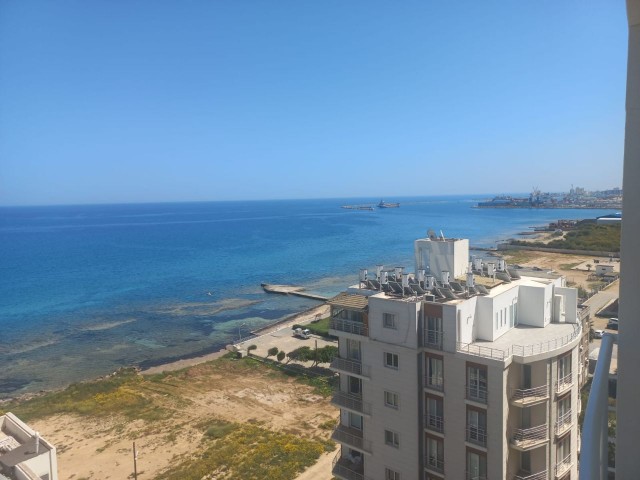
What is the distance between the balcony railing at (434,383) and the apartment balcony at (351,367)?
2.28 m

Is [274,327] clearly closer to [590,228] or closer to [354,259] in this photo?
[354,259]

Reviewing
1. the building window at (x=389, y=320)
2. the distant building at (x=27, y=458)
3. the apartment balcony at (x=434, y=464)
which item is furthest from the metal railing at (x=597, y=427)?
the distant building at (x=27, y=458)

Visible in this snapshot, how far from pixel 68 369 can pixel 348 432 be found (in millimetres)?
41726

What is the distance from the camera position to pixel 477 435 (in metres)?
15.4

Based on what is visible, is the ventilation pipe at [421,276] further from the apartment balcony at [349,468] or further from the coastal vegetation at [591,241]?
the coastal vegetation at [591,241]

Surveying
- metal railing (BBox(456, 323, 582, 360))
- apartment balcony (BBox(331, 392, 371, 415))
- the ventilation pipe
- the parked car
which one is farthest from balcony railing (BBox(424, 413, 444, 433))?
the parked car

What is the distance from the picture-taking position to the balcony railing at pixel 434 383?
1602 cm

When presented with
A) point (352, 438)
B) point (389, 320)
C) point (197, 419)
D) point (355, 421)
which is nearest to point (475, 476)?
point (352, 438)

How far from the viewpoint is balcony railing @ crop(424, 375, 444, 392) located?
16.0 metres

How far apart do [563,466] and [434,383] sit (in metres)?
5.62

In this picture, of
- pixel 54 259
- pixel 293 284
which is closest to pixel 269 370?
pixel 293 284

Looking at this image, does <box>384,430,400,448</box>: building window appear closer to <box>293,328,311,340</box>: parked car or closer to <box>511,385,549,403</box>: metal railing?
<box>511,385,549,403</box>: metal railing

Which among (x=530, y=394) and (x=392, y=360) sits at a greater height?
(x=392, y=360)

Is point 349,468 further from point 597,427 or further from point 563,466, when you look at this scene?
point 597,427
